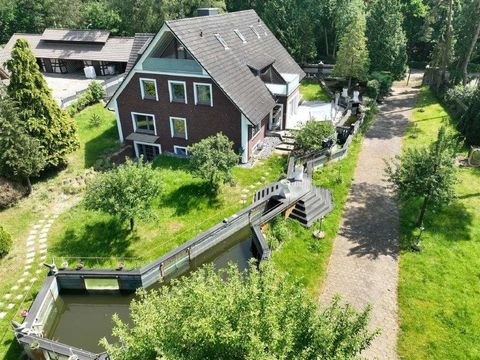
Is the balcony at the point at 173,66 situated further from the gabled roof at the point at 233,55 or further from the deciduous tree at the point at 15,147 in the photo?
the deciduous tree at the point at 15,147

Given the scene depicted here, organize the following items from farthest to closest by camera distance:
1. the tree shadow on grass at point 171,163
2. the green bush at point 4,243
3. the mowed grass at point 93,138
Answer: the mowed grass at point 93,138 < the tree shadow on grass at point 171,163 < the green bush at point 4,243

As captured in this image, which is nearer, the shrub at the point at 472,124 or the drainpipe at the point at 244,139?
the shrub at the point at 472,124

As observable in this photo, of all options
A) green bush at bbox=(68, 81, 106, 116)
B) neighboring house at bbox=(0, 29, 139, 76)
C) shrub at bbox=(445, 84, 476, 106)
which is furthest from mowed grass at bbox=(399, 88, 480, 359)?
neighboring house at bbox=(0, 29, 139, 76)

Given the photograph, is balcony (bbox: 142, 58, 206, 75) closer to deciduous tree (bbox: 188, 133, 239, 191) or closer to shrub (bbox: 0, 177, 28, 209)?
deciduous tree (bbox: 188, 133, 239, 191)

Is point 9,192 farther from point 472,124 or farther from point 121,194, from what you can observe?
point 472,124

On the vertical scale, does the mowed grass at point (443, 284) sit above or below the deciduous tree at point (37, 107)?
below

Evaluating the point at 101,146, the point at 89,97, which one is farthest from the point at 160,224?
the point at 89,97

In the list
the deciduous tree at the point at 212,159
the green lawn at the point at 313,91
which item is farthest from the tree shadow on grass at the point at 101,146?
the green lawn at the point at 313,91
